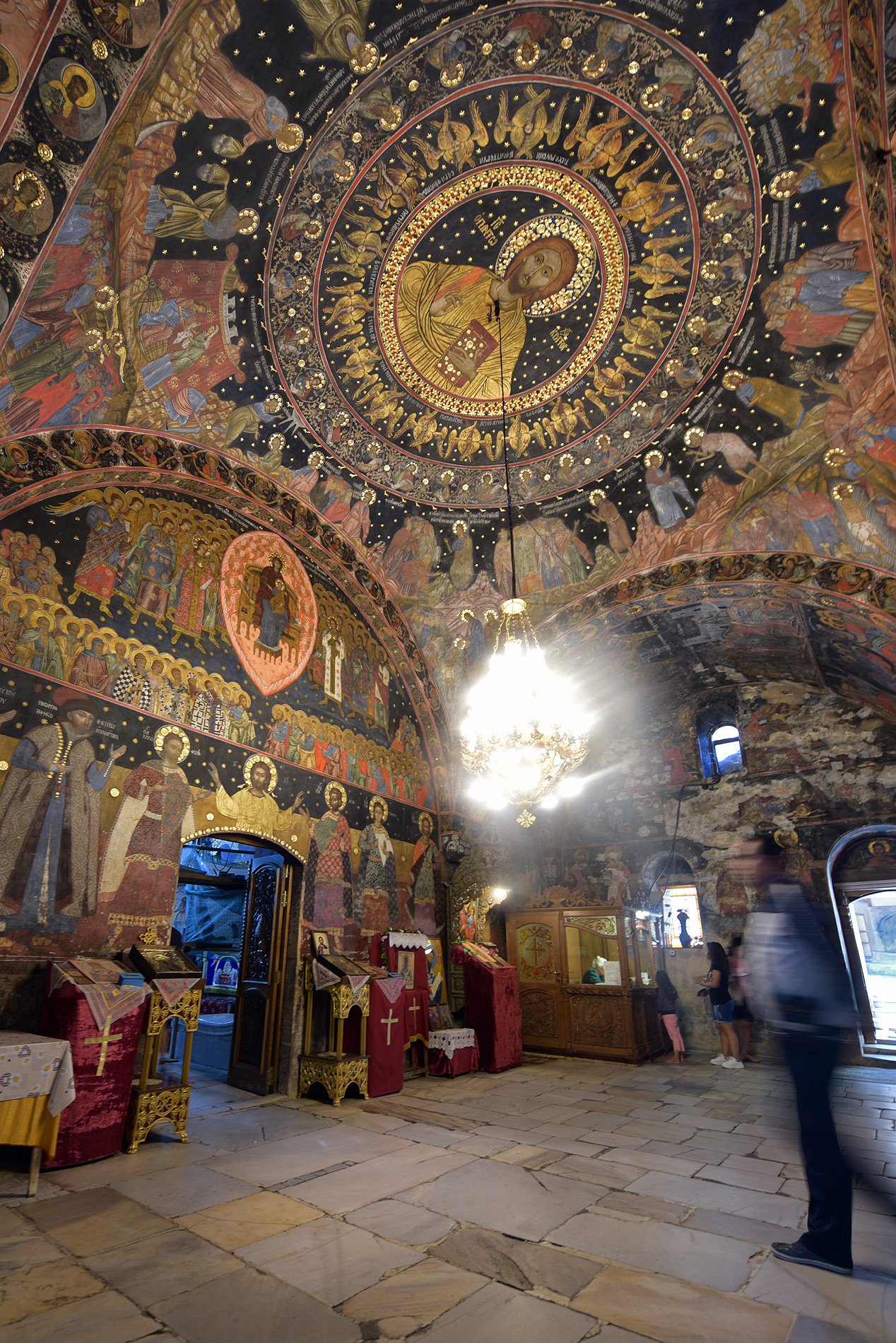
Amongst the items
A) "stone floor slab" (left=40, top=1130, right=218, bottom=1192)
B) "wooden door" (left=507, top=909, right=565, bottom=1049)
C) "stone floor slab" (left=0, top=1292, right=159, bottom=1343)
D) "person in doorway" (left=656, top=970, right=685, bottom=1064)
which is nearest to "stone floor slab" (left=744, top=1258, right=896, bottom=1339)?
"stone floor slab" (left=0, top=1292, right=159, bottom=1343)

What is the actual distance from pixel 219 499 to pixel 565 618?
5627mm

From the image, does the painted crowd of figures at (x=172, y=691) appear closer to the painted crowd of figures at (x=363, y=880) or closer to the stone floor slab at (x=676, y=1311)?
the painted crowd of figures at (x=363, y=880)

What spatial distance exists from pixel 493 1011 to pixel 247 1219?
631cm

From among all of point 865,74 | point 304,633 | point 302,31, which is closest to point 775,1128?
point 304,633

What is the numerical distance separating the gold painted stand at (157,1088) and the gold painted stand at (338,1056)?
1.84 metres

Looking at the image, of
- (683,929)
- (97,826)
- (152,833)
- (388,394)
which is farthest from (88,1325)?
(683,929)

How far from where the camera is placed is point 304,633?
938cm

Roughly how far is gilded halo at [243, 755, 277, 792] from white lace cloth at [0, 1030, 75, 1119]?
349 centimetres

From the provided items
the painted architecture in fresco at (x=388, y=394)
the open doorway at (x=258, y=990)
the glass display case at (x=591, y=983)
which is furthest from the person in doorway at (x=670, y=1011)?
the open doorway at (x=258, y=990)

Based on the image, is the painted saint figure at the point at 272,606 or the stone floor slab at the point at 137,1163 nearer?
the stone floor slab at the point at 137,1163

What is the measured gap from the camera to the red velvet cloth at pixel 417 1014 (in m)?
8.75

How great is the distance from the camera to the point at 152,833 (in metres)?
6.61

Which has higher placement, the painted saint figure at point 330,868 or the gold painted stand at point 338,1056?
the painted saint figure at point 330,868

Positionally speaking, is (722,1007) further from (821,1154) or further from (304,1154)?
(821,1154)
